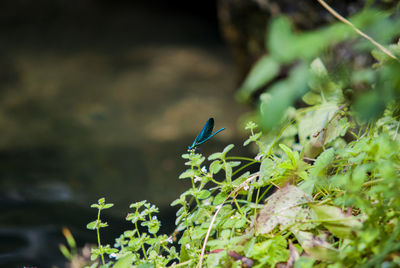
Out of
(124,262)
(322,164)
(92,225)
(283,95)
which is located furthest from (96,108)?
(283,95)

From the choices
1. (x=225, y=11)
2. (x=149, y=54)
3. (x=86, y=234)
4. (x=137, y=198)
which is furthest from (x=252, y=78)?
(x=149, y=54)

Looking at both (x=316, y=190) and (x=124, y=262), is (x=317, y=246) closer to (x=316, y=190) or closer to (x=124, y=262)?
(x=316, y=190)

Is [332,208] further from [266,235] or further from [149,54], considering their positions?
[149,54]

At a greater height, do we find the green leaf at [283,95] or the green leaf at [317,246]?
the green leaf at [283,95]

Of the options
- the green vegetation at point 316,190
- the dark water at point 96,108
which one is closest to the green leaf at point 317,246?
the green vegetation at point 316,190

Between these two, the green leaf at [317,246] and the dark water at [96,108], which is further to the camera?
the dark water at [96,108]

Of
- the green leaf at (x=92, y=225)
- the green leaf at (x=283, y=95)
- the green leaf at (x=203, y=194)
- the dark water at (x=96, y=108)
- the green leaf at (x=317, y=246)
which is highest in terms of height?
the dark water at (x=96, y=108)

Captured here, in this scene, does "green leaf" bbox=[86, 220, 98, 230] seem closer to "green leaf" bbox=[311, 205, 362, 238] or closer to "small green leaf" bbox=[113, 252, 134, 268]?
"small green leaf" bbox=[113, 252, 134, 268]

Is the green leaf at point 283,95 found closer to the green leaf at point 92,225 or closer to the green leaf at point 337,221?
the green leaf at point 337,221

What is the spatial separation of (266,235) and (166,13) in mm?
4620

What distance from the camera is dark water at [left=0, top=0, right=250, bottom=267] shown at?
173 cm

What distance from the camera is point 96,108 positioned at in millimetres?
3039

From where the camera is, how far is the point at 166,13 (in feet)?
16.0

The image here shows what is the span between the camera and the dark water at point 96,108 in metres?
1.73
